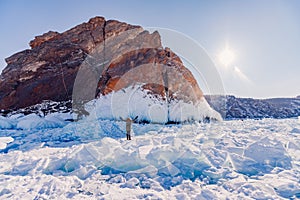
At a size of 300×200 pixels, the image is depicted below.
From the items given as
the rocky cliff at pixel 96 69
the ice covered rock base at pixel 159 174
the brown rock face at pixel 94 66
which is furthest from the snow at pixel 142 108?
the ice covered rock base at pixel 159 174

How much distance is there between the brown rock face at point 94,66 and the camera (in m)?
15.0

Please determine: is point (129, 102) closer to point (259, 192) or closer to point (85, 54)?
point (85, 54)

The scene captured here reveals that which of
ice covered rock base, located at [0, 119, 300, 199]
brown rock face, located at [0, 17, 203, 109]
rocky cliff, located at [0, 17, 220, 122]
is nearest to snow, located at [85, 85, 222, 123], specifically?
rocky cliff, located at [0, 17, 220, 122]

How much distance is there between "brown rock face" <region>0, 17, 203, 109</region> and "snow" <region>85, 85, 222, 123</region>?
63 centimetres

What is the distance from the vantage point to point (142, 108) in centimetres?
1281

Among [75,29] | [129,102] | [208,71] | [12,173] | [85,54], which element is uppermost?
[75,29]

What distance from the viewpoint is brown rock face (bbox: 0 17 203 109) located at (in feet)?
49.2

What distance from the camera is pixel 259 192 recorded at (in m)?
2.54

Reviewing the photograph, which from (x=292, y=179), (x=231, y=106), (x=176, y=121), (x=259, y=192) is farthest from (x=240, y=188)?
(x=231, y=106)

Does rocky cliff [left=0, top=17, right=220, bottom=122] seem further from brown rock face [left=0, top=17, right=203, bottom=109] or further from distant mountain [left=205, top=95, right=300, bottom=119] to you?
distant mountain [left=205, top=95, right=300, bottom=119]

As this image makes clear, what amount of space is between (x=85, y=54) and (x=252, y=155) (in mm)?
15948

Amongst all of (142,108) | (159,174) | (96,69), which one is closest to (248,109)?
(142,108)

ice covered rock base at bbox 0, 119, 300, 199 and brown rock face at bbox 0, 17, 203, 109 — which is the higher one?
brown rock face at bbox 0, 17, 203, 109

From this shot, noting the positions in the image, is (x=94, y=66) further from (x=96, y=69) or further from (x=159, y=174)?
(x=159, y=174)
